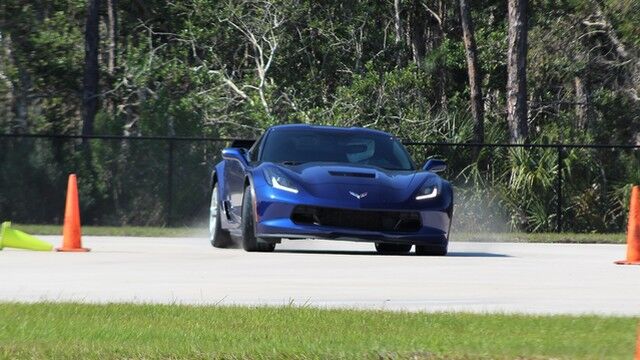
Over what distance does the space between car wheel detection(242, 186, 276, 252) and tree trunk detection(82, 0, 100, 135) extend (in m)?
16.0

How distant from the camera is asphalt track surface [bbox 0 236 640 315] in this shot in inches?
440

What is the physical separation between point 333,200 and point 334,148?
4.97 feet

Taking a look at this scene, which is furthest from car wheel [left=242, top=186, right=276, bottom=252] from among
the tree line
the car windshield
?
the tree line

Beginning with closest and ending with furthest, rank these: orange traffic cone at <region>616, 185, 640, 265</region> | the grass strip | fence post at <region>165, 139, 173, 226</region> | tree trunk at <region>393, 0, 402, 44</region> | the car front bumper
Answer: orange traffic cone at <region>616, 185, 640, 265</region> < the car front bumper < the grass strip < fence post at <region>165, 139, 173, 226</region> < tree trunk at <region>393, 0, 402, 44</region>

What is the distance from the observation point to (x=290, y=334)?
8898 millimetres

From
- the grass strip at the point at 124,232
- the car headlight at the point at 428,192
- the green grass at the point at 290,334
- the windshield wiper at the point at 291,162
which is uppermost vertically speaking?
the green grass at the point at 290,334

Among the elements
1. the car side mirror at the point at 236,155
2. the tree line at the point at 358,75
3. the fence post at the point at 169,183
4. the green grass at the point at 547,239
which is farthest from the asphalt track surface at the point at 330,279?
the tree line at the point at 358,75

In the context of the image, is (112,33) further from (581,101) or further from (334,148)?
(334,148)

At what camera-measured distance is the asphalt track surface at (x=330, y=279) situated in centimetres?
1116

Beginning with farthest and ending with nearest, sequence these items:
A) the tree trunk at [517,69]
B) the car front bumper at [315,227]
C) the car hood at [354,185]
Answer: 1. the tree trunk at [517,69]
2. the car hood at [354,185]
3. the car front bumper at [315,227]

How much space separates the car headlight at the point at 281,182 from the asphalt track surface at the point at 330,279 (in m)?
0.70

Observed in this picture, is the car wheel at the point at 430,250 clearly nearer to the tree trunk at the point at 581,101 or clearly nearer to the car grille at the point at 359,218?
A: the car grille at the point at 359,218

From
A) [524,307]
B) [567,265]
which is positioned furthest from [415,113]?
[524,307]

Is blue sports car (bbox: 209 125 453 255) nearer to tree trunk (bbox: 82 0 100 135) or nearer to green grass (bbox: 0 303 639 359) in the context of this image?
green grass (bbox: 0 303 639 359)
